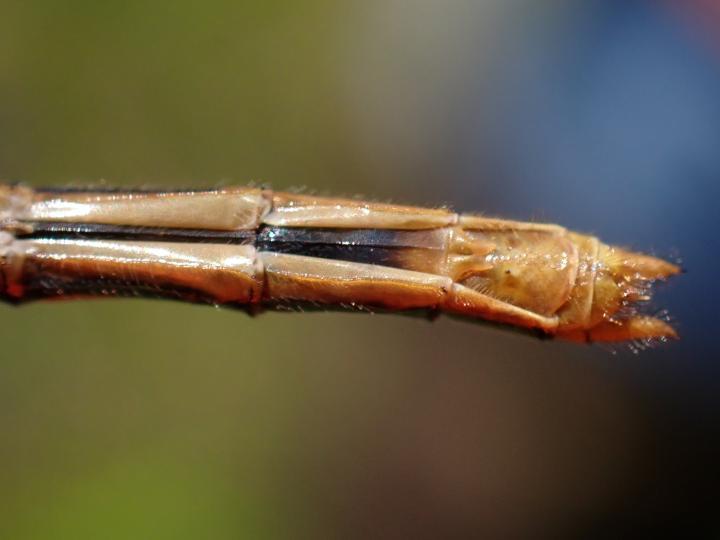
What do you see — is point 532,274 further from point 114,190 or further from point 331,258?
point 114,190

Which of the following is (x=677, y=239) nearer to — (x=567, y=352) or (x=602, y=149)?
(x=602, y=149)

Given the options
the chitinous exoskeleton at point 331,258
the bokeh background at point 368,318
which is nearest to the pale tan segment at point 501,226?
the chitinous exoskeleton at point 331,258

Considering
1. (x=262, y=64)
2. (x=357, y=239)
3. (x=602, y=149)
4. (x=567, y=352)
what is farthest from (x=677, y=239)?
(x=262, y=64)

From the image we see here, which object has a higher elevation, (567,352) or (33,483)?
(567,352)

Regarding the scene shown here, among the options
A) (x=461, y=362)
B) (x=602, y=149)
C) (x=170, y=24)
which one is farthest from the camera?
(x=170, y=24)

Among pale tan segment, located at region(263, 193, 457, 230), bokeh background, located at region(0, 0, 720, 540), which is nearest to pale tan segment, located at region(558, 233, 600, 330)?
pale tan segment, located at region(263, 193, 457, 230)

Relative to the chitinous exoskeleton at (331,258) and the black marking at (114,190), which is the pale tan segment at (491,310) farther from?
the black marking at (114,190)
